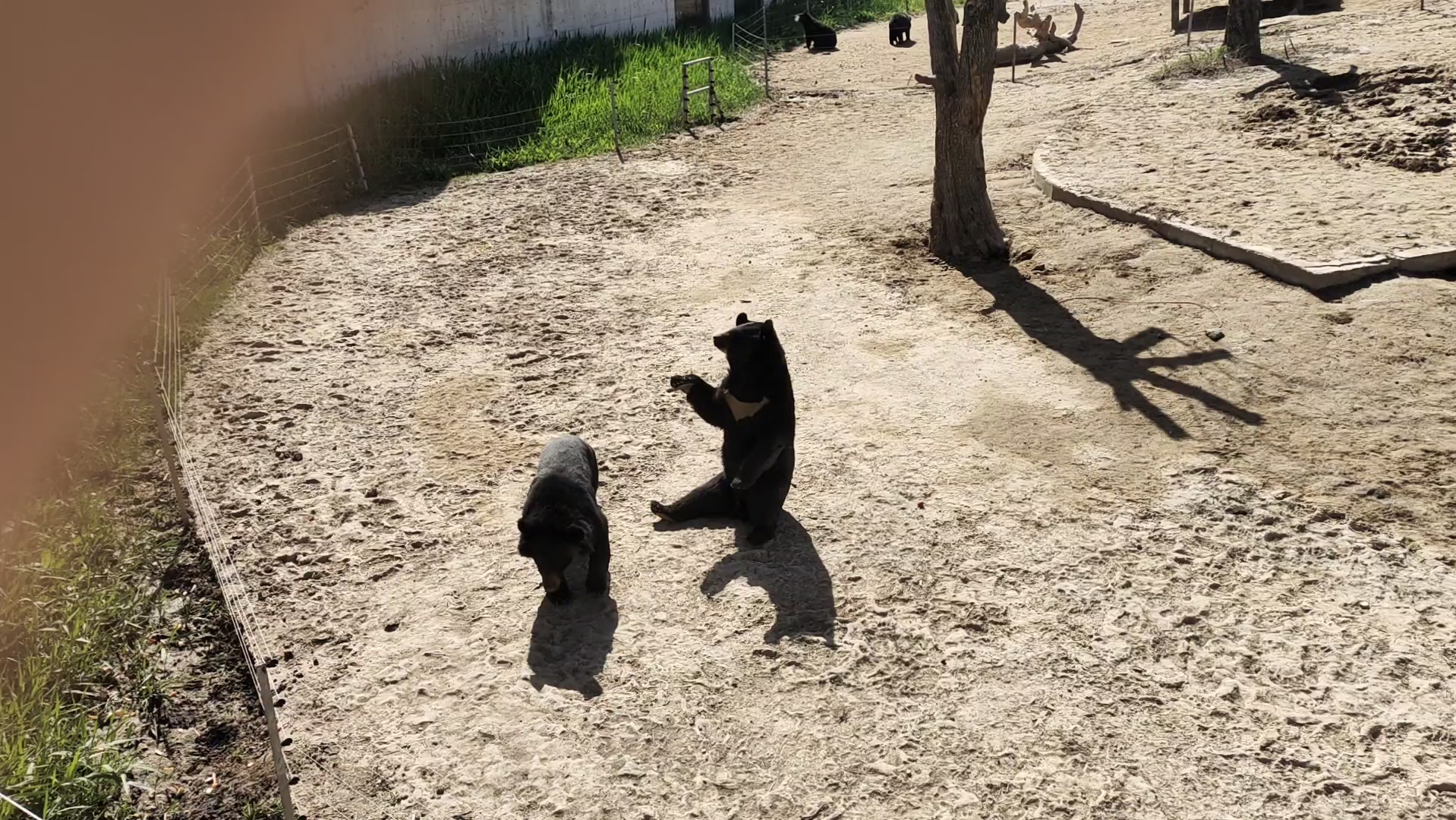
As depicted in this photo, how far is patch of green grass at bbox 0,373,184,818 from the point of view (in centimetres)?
486

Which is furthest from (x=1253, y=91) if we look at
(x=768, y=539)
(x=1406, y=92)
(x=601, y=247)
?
(x=768, y=539)

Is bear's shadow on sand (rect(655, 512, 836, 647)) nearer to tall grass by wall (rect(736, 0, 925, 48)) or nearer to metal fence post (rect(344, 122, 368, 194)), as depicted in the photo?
metal fence post (rect(344, 122, 368, 194))

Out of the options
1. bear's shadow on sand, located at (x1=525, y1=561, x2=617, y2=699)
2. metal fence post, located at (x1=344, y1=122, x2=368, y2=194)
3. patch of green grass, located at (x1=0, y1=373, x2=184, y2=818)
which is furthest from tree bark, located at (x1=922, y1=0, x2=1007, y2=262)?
metal fence post, located at (x1=344, y1=122, x2=368, y2=194)

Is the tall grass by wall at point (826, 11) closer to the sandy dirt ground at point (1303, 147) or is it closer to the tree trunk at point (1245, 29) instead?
the tree trunk at point (1245, 29)

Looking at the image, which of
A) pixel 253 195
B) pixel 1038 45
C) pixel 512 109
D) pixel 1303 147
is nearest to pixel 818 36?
pixel 1038 45

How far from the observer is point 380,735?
5301 mm

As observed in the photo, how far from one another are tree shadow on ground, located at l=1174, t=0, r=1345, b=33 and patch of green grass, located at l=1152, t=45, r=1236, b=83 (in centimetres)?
357

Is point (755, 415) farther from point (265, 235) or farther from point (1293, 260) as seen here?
point (265, 235)

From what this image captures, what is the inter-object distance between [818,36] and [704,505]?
2220 centimetres

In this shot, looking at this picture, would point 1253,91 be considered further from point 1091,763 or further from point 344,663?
point 344,663

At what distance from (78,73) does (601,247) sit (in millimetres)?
5642

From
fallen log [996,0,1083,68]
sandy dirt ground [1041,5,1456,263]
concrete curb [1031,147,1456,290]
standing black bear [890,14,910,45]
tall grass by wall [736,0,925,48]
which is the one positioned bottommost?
concrete curb [1031,147,1456,290]

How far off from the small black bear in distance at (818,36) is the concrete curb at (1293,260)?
16738 mm

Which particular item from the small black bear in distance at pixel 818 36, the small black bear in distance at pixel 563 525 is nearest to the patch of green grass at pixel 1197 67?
the small black bear in distance at pixel 818 36
